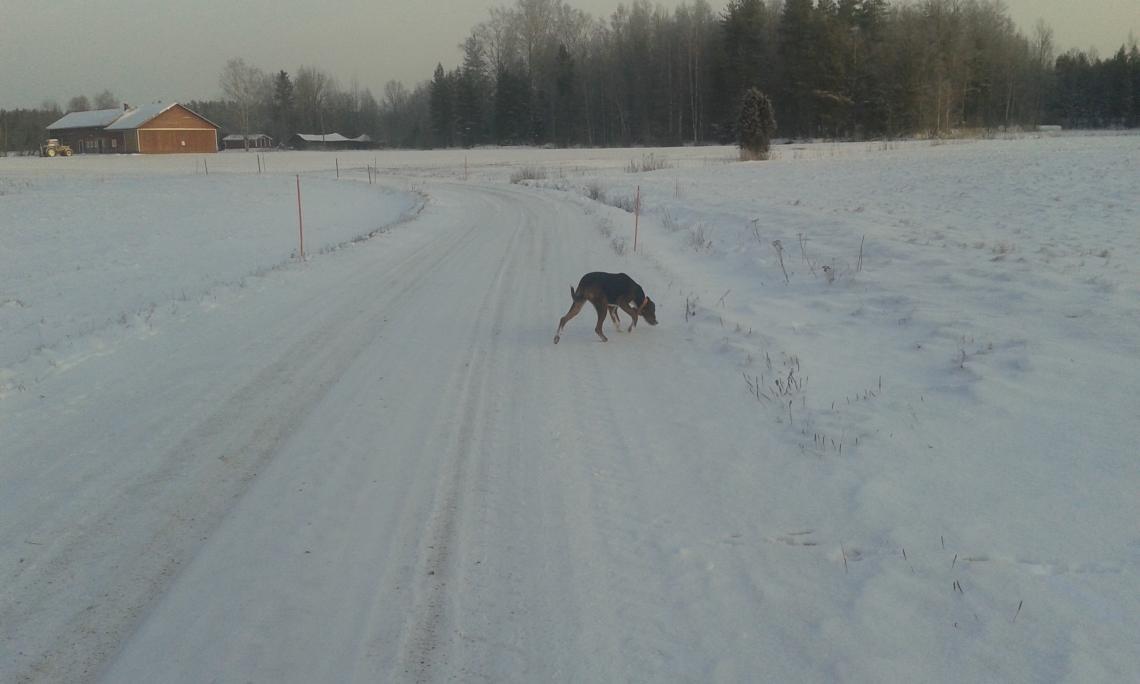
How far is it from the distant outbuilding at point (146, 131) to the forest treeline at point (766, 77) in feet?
87.7

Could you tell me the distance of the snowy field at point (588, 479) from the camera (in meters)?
3.66

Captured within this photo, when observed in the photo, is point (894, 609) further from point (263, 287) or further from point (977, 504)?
point (263, 287)

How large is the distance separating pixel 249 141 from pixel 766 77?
80117 mm

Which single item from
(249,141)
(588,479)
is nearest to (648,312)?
(588,479)

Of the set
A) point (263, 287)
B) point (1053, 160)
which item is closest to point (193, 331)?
point (263, 287)

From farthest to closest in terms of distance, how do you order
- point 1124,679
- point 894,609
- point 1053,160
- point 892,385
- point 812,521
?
point 1053,160 → point 892,385 → point 812,521 → point 894,609 → point 1124,679

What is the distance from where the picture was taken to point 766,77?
261ft

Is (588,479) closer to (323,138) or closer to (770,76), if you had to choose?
(770,76)

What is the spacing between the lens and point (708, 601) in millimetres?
3986

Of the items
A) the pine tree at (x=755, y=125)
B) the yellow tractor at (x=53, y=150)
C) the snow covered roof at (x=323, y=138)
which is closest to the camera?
the pine tree at (x=755, y=125)

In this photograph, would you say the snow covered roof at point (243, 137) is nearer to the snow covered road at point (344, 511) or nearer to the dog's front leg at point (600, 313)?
the snow covered road at point (344, 511)

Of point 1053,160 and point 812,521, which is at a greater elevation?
point 1053,160

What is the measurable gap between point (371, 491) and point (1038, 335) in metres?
6.85

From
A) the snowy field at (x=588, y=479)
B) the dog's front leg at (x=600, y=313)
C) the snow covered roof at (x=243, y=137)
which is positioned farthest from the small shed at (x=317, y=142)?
the dog's front leg at (x=600, y=313)
